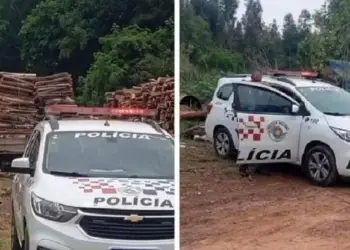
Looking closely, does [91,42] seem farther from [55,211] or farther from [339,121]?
[339,121]

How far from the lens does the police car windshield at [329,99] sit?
10.6 ft

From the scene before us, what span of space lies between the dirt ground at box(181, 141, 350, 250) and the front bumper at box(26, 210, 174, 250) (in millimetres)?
252

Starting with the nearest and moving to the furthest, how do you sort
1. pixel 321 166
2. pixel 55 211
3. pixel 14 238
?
pixel 55 211 < pixel 321 166 < pixel 14 238

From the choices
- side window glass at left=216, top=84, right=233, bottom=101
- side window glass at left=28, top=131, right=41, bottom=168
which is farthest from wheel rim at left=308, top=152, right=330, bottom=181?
side window glass at left=28, top=131, right=41, bottom=168

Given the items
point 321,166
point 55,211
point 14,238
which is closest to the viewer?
point 55,211

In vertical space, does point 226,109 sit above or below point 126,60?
below

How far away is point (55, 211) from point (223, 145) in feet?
2.12

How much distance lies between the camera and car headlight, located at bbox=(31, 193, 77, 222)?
3160 millimetres

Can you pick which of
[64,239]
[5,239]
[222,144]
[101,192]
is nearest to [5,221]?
[5,239]

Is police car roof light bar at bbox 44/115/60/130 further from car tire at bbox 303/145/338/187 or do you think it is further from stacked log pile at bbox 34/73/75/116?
car tire at bbox 303/145/338/187

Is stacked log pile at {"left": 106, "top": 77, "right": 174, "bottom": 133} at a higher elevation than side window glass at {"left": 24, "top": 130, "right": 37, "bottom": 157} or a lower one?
higher

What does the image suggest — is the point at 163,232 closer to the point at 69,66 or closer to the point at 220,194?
the point at 220,194

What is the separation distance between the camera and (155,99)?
Answer: 341cm

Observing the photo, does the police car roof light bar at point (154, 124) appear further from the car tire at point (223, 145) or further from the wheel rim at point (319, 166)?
the wheel rim at point (319, 166)
